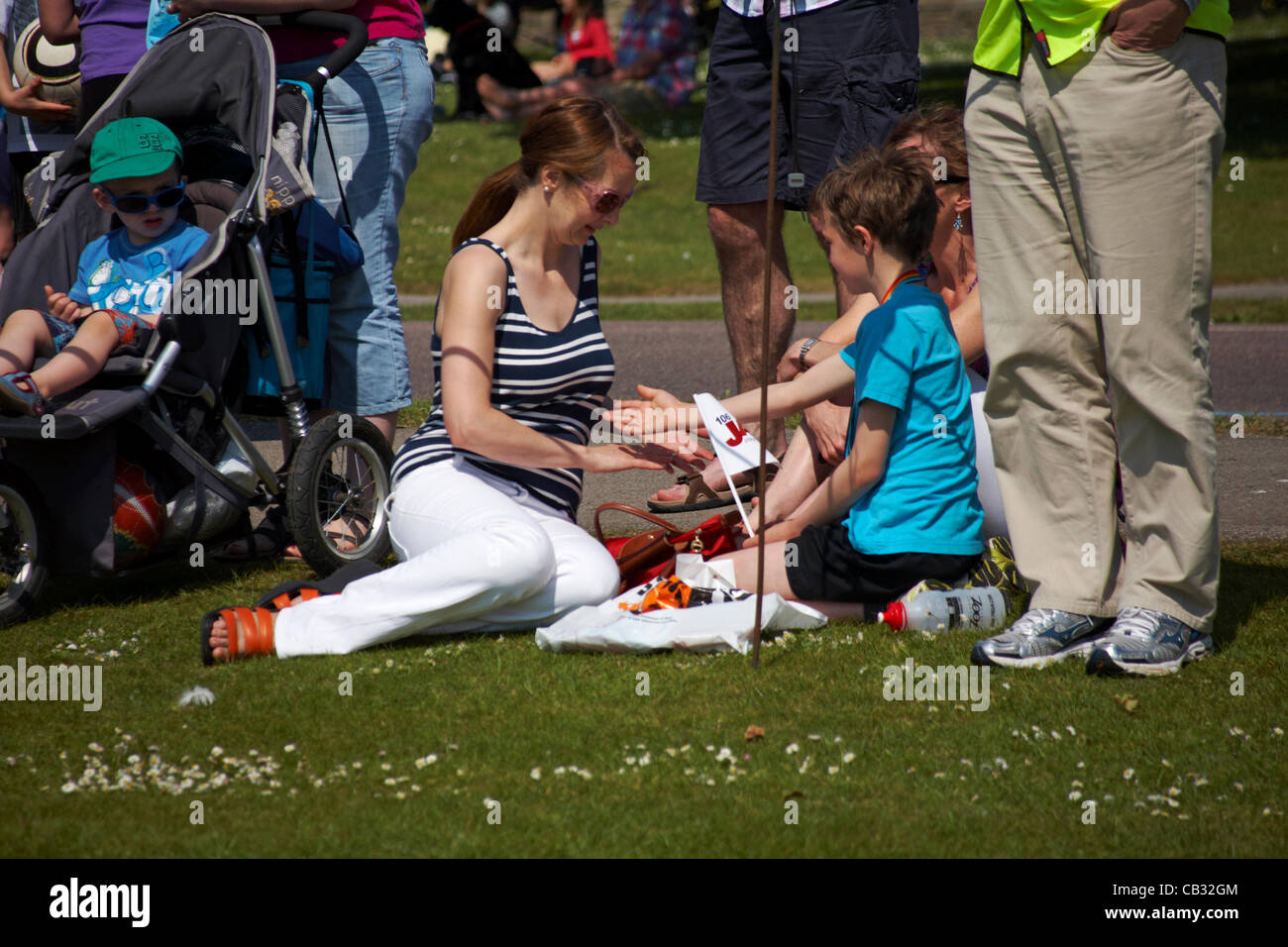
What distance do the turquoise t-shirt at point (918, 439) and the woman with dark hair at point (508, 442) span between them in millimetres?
587

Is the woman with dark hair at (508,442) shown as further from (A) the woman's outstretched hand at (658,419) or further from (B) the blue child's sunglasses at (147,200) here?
(B) the blue child's sunglasses at (147,200)

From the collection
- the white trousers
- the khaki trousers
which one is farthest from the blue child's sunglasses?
the khaki trousers

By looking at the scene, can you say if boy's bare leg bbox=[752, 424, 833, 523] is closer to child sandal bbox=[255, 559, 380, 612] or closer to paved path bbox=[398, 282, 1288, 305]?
child sandal bbox=[255, 559, 380, 612]

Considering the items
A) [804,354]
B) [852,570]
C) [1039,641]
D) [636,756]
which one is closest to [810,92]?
[804,354]

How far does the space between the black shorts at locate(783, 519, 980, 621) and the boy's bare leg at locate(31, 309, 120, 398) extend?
2094 mm

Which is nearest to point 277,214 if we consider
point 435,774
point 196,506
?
point 196,506

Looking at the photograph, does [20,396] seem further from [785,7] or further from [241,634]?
[785,7]

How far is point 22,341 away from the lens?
4.42m

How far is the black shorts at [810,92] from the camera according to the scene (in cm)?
528

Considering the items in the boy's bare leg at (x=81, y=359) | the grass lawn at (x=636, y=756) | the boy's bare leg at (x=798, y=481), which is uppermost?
the boy's bare leg at (x=81, y=359)

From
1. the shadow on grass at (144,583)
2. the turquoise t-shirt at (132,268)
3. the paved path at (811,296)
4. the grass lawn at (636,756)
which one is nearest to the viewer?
the grass lawn at (636,756)

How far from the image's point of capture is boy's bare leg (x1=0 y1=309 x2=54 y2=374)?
436cm

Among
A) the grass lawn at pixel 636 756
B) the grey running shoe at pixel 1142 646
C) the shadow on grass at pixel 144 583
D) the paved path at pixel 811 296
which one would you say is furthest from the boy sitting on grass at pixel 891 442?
the paved path at pixel 811 296

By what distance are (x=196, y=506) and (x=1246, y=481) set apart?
399 centimetres
